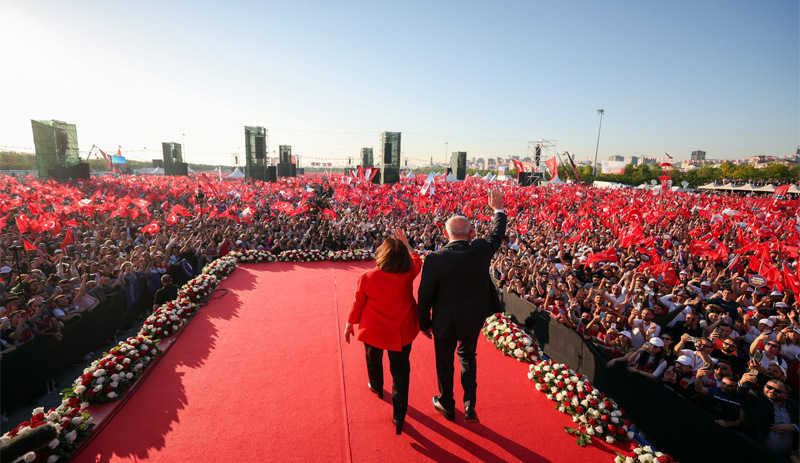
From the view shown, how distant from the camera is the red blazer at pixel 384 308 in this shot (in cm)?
337

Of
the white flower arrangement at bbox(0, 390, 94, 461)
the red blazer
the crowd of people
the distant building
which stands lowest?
the white flower arrangement at bbox(0, 390, 94, 461)

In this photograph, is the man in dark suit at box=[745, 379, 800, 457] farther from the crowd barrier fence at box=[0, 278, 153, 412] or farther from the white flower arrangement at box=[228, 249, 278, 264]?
the white flower arrangement at box=[228, 249, 278, 264]

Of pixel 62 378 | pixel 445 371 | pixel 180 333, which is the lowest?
pixel 62 378

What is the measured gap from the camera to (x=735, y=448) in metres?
3.37

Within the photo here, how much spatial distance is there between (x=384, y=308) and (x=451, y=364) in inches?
36.3

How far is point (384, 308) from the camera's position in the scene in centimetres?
343

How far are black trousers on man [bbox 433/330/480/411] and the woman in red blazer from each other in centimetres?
34

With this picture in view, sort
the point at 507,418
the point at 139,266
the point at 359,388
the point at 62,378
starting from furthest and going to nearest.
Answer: the point at 139,266 < the point at 62,378 < the point at 359,388 < the point at 507,418

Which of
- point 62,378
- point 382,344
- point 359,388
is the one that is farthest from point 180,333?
point 382,344

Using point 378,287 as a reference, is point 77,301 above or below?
below

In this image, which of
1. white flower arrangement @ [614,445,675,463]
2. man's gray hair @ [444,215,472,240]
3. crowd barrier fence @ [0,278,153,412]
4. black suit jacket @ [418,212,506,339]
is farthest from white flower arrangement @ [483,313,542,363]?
crowd barrier fence @ [0,278,153,412]

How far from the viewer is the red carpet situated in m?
3.59

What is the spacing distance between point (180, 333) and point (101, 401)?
2065 millimetres

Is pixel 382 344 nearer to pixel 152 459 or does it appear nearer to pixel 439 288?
pixel 439 288
